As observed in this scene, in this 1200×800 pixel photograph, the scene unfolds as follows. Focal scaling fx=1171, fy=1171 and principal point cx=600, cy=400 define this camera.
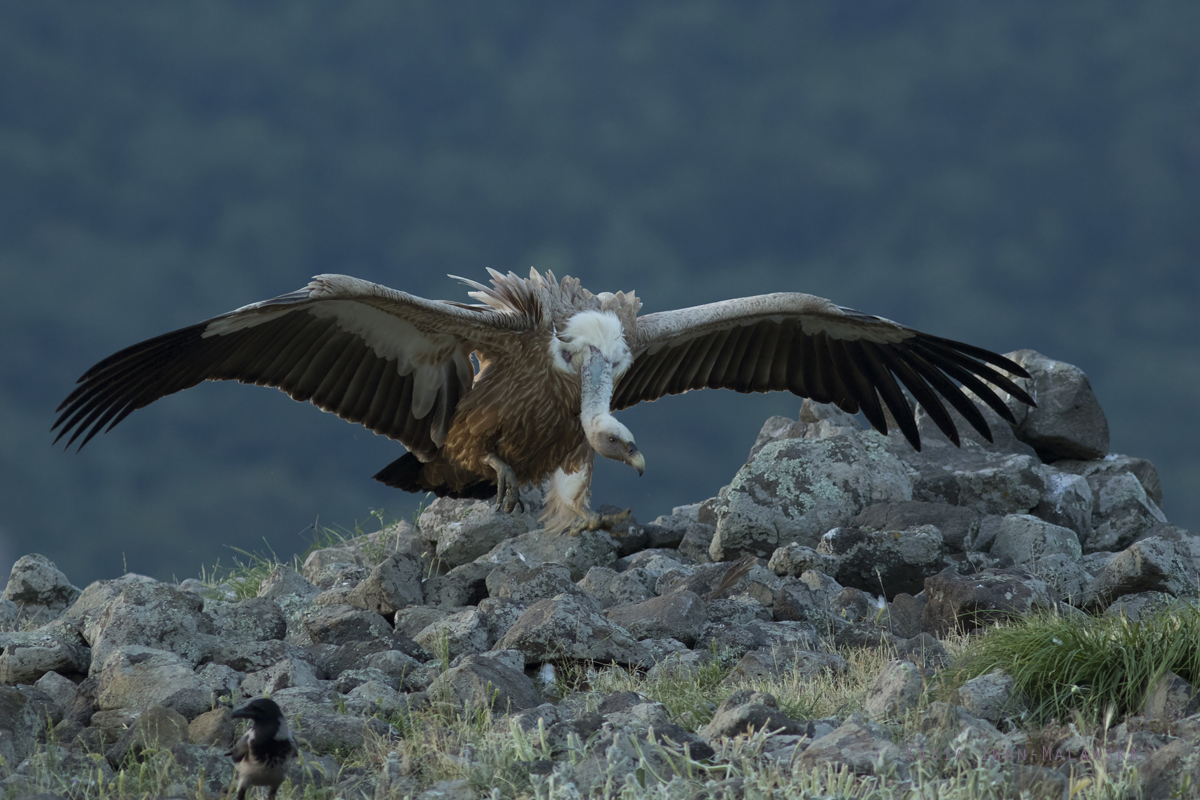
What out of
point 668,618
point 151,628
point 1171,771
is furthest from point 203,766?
point 1171,771

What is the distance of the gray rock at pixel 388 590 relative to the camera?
7.39m

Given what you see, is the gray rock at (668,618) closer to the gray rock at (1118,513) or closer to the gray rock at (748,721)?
the gray rock at (748,721)

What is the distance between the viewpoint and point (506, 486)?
24.4 feet

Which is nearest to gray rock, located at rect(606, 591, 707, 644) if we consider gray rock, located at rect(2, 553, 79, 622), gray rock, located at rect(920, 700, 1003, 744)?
gray rock, located at rect(920, 700, 1003, 744)

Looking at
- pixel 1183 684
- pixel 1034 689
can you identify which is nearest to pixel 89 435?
pixel 1034 689

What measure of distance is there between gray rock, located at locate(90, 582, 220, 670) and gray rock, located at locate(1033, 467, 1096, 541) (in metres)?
6.65

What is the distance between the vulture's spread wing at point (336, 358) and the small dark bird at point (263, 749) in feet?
8.88

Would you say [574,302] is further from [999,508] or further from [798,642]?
[999,508]

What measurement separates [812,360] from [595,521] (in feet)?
7.55

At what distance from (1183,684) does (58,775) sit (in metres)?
4.38

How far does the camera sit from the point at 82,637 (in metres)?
6.63

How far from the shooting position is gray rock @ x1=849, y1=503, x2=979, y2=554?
8.28m

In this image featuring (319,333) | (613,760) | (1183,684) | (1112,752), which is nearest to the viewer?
(613,760)

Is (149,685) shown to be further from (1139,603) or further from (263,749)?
(1139,603)
